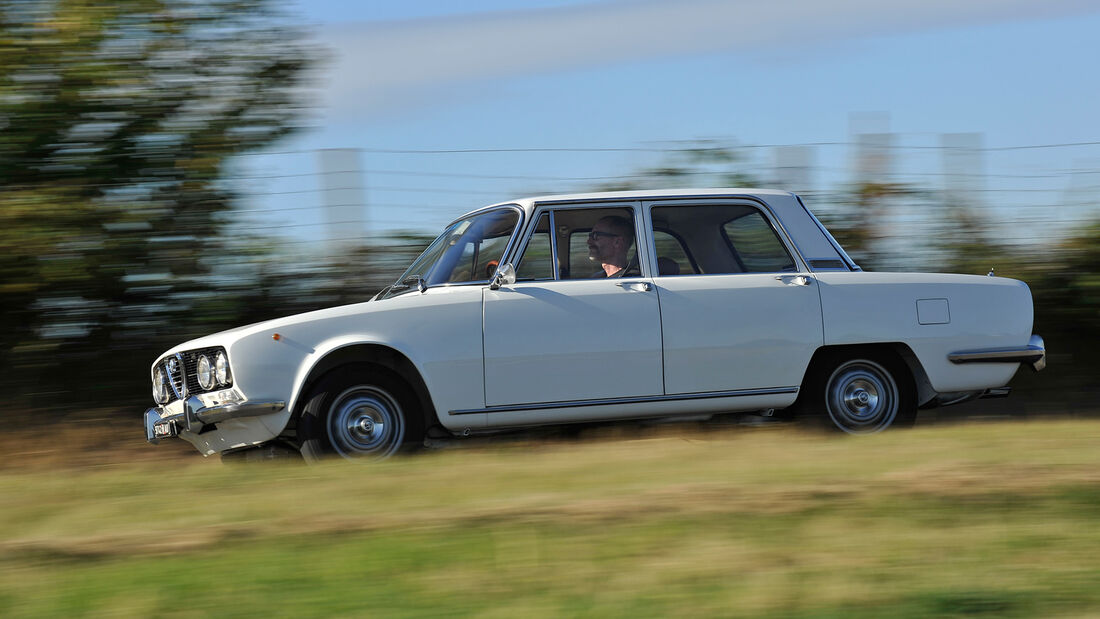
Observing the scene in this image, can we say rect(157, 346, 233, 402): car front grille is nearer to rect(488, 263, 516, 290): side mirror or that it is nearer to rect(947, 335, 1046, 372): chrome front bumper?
rect(488, 263, 516, 290): side mirror

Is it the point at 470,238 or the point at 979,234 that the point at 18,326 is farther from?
the point at 979,234

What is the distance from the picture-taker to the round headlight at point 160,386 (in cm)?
639

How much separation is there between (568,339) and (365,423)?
123 centimetres

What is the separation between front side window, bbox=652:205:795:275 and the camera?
21.4 feet

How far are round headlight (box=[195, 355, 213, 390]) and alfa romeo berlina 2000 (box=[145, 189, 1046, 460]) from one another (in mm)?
12

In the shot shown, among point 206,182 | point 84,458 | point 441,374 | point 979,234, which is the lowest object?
point 84,458

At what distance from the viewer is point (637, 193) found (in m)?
6.59

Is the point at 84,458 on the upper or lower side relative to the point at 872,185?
lower

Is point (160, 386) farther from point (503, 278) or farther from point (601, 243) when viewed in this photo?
point (601, 243)

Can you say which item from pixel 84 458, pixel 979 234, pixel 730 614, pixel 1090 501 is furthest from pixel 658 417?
pixel 979 234

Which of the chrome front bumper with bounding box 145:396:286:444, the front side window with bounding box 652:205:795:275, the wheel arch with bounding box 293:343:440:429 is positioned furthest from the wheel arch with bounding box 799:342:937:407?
the chrome front bumper with bounding box 145:396:286:444

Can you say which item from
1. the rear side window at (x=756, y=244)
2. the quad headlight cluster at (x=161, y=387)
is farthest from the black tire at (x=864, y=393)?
the quad headlight cluster at (x=161, y=387)

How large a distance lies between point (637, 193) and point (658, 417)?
4.59ft

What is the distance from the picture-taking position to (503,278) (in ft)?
20.2
